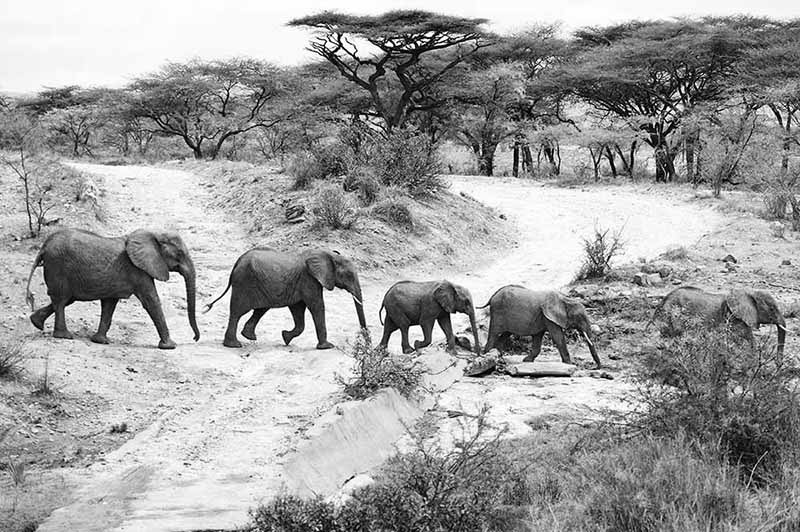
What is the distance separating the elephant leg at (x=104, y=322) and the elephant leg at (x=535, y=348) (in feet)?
15.8

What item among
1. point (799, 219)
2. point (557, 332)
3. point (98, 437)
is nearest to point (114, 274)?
point (98, 437)

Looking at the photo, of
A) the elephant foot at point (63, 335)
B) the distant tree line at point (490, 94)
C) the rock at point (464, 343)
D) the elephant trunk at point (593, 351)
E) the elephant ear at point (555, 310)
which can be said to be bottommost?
the rock at point (464, 343)

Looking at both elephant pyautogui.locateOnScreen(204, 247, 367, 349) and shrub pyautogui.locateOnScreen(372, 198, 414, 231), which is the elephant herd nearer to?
elephant pyautogui.locateOnScreen(204, 247, 367, 349)

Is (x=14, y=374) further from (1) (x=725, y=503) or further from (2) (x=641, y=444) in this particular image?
(1) (x=725, y=503)

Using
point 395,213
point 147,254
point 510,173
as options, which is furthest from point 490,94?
point 147,254

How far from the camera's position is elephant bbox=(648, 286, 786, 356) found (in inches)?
458

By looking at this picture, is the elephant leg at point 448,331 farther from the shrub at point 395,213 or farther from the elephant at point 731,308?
the shrub at point 395,213

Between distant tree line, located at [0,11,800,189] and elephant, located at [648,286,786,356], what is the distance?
19.4 m

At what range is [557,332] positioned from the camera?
11766 mm

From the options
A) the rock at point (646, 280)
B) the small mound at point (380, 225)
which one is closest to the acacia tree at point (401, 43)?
the small mound at point (380, 225)

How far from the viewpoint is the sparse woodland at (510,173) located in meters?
6.20

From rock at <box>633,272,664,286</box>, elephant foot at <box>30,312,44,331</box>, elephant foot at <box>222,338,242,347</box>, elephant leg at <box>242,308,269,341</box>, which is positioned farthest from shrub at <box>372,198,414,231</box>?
elephant foot at <box>30,312,44,331</box>

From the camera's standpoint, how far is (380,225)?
18891mm

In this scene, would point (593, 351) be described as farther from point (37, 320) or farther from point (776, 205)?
point (776, 205)
